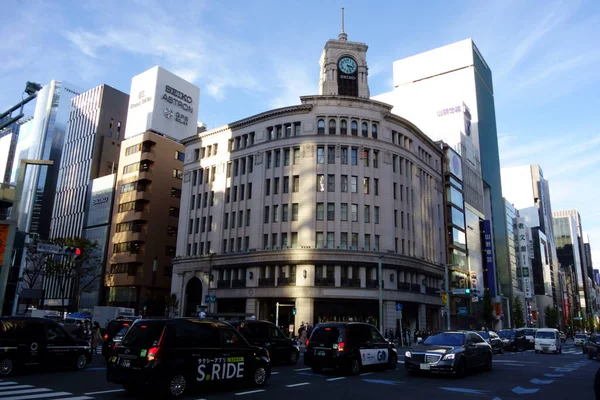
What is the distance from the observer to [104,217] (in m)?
78.2

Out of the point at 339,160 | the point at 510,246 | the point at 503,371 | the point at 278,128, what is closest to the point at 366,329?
the point at 503,371

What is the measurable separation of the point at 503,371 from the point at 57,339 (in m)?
17.4

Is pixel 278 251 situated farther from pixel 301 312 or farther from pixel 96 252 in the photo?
pixel 96 252

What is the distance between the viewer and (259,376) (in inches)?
514

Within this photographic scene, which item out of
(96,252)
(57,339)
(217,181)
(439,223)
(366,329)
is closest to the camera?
(57,339)

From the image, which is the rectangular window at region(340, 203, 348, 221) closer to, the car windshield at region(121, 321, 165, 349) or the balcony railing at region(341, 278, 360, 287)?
the balcony railing at region(341, 278, 360, 287)

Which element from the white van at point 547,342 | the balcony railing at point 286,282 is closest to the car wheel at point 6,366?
the balcony railing at point 286,282

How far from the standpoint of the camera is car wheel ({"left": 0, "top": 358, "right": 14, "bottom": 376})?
1446cm

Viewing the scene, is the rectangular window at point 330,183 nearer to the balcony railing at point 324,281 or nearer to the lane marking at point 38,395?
the balcony railing at point 324,281

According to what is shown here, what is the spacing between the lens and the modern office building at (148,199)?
67500mm

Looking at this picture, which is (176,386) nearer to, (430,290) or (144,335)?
(144,335)

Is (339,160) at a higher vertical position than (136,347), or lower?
higher

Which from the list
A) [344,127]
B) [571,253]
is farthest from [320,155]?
[571,253]

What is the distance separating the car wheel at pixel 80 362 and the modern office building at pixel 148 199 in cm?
4837
